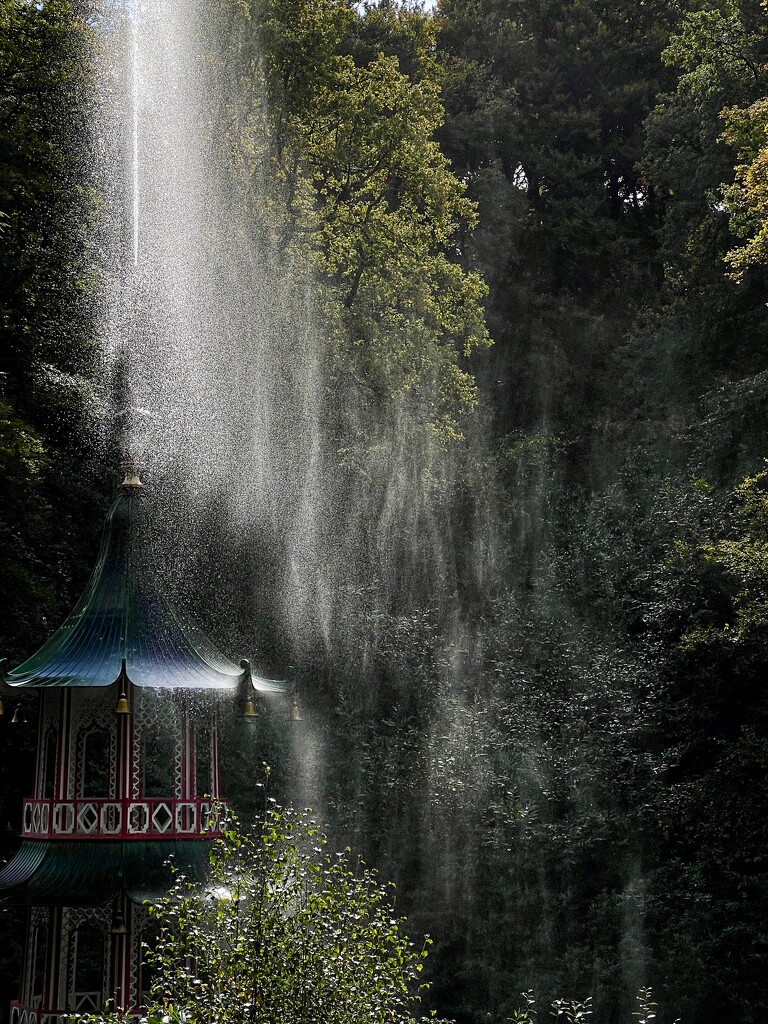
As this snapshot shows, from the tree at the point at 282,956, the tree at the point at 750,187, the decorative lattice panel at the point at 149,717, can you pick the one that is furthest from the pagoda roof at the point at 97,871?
the tree at the point at 750,187

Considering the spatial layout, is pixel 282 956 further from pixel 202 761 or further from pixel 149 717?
pixel 202 761

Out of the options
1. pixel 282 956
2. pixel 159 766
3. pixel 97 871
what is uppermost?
pixel 159 766

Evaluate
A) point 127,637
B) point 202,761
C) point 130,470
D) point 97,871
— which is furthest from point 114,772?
point 202,761

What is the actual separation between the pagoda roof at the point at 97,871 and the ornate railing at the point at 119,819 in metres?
0.08

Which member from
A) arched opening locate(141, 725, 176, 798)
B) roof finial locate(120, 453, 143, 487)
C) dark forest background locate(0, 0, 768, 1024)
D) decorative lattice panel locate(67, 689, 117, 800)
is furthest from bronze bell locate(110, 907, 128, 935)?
arched opening locate(141, 725, 176, 798)

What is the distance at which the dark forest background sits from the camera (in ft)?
56.1

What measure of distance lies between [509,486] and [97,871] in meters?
17.0

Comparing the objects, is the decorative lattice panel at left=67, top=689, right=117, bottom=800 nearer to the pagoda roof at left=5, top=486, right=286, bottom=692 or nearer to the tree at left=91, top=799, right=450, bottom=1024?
the pagoda roof at left=5, top=486, right=286, bottom=692

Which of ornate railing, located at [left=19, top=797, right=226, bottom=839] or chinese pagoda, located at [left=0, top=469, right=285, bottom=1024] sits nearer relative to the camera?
chinese pagoda, located at [left=0, top=469, right=285, bottom=1024]

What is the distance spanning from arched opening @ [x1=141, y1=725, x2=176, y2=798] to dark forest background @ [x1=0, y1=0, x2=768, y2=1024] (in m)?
1.34

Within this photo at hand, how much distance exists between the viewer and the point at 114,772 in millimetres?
11961

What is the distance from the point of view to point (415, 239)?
23875 millimetres

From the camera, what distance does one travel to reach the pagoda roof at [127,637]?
11.4 metres

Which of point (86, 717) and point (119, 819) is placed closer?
point (119, 819)
